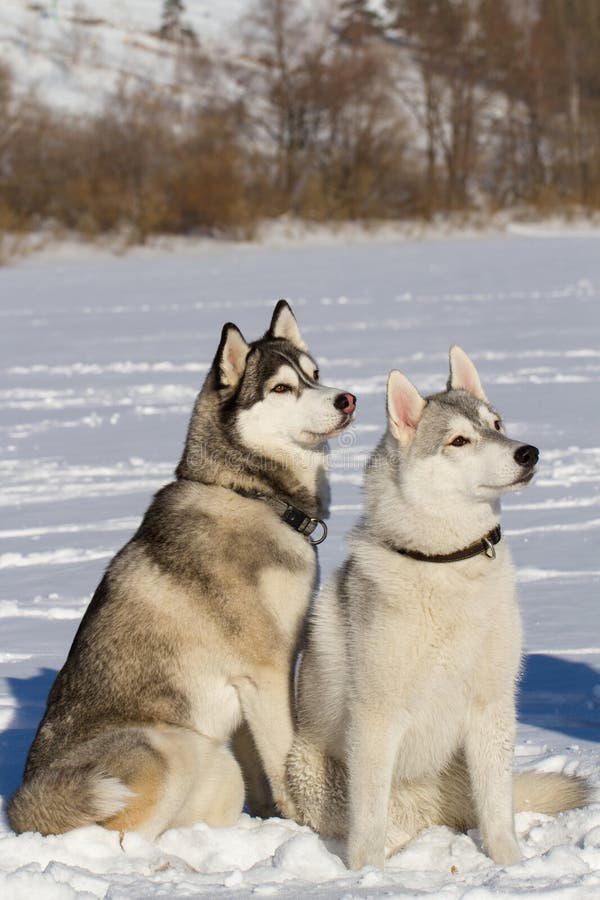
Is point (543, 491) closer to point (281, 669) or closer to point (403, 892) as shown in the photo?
point (281, 669)

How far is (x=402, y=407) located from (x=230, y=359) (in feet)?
2.88

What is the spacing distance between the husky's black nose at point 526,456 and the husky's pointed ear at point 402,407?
314 mm

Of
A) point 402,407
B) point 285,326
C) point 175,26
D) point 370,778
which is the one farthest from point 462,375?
point 175,26

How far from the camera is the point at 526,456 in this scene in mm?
3520

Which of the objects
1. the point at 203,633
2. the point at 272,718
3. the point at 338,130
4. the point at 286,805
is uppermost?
the point at 338,130

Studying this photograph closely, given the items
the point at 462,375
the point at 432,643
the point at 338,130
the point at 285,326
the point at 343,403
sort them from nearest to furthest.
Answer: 1. the point at 432,643
2. the point at 462,375
3. the point at 343,403
4. the point at 285,326
5. the point at 338,130

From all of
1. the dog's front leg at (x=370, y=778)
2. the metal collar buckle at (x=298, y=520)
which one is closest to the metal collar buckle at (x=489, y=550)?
the dog's front leg at (x=370, y=778)

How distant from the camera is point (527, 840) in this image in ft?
12.2

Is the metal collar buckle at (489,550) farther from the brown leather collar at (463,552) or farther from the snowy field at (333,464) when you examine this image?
the snowy field at (333,464)

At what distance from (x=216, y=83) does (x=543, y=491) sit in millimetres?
38620

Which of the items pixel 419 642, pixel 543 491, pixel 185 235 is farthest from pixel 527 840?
pixel 185 235

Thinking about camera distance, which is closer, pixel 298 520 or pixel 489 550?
pixel 489 550

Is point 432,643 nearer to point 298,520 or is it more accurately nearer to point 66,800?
point 298,520

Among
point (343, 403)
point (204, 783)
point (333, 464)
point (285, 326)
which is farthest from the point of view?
point (333, 464)
